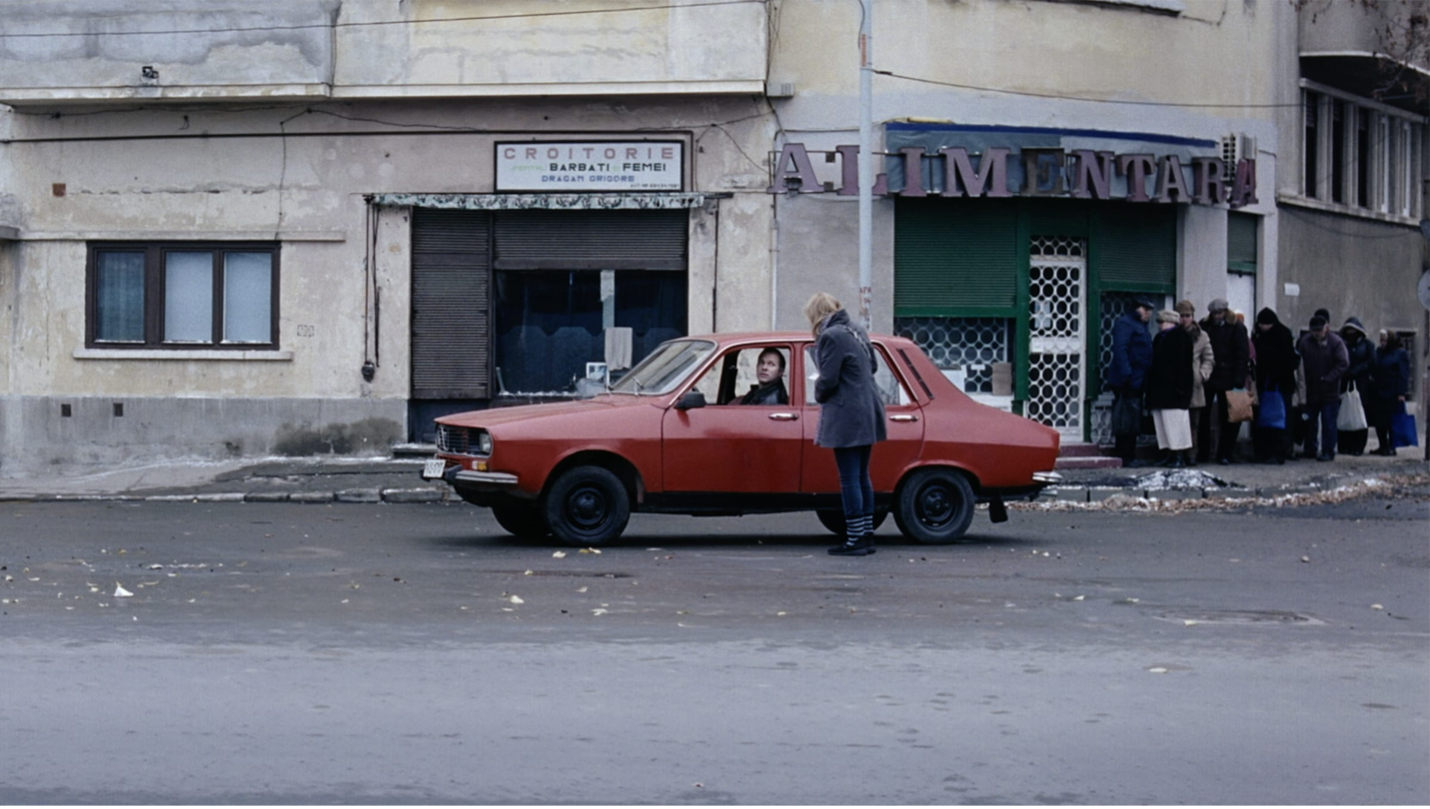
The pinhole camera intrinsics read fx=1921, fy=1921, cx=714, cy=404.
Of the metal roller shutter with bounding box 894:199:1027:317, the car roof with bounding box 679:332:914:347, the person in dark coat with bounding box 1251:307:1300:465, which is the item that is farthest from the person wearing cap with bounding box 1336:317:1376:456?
the car roof with bounding box 679:332:914:347

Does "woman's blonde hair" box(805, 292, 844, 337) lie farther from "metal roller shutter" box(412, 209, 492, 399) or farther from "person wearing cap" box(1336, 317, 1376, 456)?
"person wearing cap" box(1336, 317, 1376, 456)

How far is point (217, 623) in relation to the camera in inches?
363

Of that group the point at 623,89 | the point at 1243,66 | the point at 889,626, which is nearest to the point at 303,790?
the point at 889,626

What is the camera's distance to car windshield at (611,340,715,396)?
13633 mm

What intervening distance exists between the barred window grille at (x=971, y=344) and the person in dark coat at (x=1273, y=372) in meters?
3.36

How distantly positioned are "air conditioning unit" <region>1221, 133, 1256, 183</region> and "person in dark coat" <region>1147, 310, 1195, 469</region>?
2738mm

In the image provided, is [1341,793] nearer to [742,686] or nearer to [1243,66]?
[742,686]

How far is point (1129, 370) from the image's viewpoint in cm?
2217

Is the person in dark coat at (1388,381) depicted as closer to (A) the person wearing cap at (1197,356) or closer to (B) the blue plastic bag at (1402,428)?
(B) the blue plastic bag at (1402,428)

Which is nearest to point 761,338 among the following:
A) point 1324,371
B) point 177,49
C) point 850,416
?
→ point 850,416

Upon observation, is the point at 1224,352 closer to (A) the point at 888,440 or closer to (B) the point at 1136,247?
(B) the point at 1136,247

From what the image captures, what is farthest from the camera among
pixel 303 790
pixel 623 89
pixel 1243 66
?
pixel 1243 66

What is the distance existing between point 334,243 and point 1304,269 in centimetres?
1356

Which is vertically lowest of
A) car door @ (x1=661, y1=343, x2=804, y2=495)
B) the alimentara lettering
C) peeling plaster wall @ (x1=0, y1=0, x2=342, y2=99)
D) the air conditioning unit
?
car door @ (x1=661, y1=343, x2=804, y2=495)
